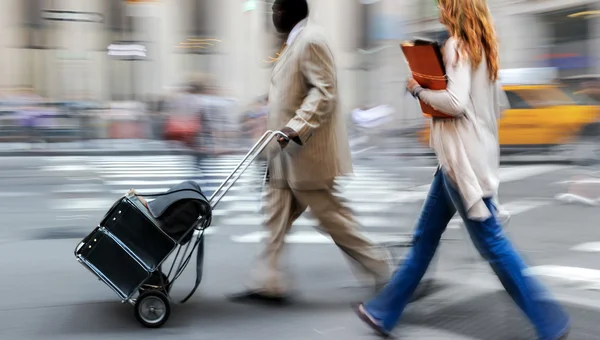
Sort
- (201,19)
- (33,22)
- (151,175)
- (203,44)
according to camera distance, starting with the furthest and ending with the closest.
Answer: (203,44), (201,19), (33,22), (151,175)

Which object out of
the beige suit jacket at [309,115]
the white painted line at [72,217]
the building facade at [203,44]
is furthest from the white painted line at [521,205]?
the building facade at [203,44]

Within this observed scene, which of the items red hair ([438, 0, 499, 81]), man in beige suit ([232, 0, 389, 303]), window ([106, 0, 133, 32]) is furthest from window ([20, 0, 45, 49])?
red hair ([438, 0, 499, 81])

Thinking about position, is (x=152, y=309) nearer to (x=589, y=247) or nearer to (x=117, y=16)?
(x=589, y=247)

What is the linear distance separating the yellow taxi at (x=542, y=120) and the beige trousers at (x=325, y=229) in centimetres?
1253

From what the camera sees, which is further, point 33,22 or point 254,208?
point 33,22

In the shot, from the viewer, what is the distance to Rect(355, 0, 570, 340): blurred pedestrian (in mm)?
3947

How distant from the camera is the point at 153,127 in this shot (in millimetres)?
25125

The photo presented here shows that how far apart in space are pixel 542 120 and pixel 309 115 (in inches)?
522

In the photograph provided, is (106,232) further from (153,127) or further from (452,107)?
(153,127)

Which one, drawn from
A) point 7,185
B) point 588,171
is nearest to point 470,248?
point 588,171

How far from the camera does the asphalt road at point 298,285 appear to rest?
4.61 metres

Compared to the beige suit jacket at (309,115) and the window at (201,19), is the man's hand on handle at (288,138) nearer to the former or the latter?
the beige suit jacket at (309,115)

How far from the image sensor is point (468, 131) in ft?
13.1

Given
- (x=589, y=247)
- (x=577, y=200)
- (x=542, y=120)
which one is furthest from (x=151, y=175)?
(x=589, y=247)
